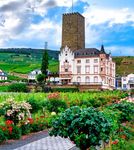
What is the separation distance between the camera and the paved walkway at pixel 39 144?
13133mm

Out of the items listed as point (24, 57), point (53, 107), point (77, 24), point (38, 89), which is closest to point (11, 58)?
point (24, 57)

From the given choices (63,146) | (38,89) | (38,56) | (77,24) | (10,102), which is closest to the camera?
(63,146)

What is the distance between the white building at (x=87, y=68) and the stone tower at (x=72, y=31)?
3909 mm

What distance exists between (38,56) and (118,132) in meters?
172

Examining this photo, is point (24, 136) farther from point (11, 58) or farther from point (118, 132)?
point (11, 58)

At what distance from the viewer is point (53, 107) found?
2655 cm

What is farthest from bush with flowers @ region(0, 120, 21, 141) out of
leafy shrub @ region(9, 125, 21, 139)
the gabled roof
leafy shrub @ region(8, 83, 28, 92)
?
the gabled roof

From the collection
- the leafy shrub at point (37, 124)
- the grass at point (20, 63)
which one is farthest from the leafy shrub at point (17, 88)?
the grass at point (20, 63)

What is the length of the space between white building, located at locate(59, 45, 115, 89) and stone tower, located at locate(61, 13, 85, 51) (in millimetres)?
3909

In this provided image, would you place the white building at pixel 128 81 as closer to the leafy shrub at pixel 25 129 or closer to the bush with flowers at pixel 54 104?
the bush with flowers at pixel 54 104

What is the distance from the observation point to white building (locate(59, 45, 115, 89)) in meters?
78.0

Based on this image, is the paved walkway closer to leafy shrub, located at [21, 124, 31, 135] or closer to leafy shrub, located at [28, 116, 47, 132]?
leafy shrub, located at [21, 124, 31, 135]

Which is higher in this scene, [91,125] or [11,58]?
[11,58]

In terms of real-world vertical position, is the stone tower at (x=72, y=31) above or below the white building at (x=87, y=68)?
above
